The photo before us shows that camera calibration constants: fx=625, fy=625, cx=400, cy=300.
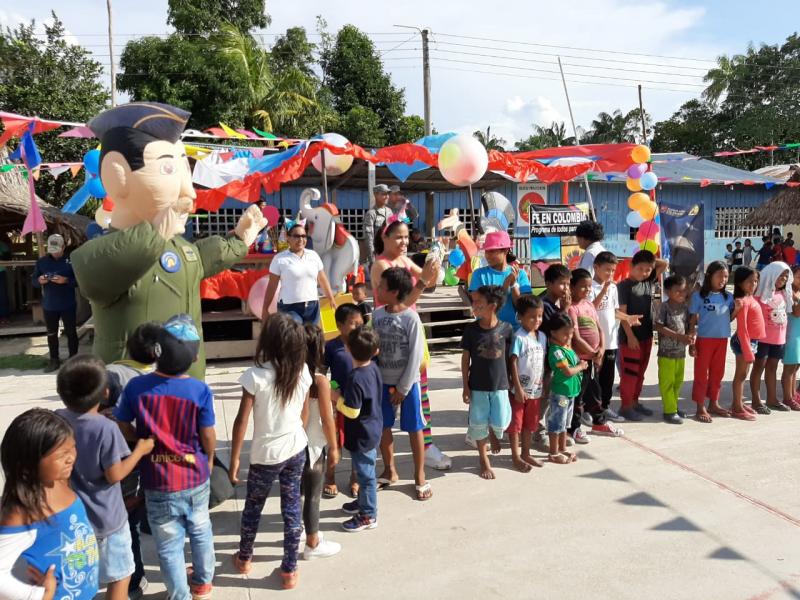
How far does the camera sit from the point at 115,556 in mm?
2240

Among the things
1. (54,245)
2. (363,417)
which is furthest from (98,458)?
(54,245)

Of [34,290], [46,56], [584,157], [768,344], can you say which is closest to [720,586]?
[768,344]

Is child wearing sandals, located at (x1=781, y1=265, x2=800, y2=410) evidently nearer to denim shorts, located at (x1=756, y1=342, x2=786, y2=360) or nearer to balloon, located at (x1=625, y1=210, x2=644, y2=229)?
denim shorts, located at (x1=756, y1=342, x2=786, y2=360)

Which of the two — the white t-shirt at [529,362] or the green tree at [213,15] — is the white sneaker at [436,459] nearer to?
the white t-shirt at [529,362]

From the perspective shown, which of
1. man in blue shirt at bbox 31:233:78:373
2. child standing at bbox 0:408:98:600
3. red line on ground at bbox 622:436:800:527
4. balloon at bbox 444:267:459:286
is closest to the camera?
child standing at bbox 0:408:98:600

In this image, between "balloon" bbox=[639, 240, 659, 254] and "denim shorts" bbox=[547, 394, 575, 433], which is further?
"balloon" bbox=[639, 240, 659, 254]

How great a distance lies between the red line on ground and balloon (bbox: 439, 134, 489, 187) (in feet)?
9.56

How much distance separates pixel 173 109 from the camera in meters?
3.33

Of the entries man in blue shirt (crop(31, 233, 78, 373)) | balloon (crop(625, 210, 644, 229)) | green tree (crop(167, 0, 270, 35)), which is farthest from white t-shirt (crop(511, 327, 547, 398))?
green tree (crop(167, 0, 270, 35))

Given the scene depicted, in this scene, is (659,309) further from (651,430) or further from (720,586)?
(720,586)

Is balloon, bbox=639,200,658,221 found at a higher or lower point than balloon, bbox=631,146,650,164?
lower

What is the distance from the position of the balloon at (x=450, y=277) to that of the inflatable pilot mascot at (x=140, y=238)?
7.25m

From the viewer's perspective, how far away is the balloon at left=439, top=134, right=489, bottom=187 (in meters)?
6.10

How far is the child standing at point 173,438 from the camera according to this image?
240 centimetres
